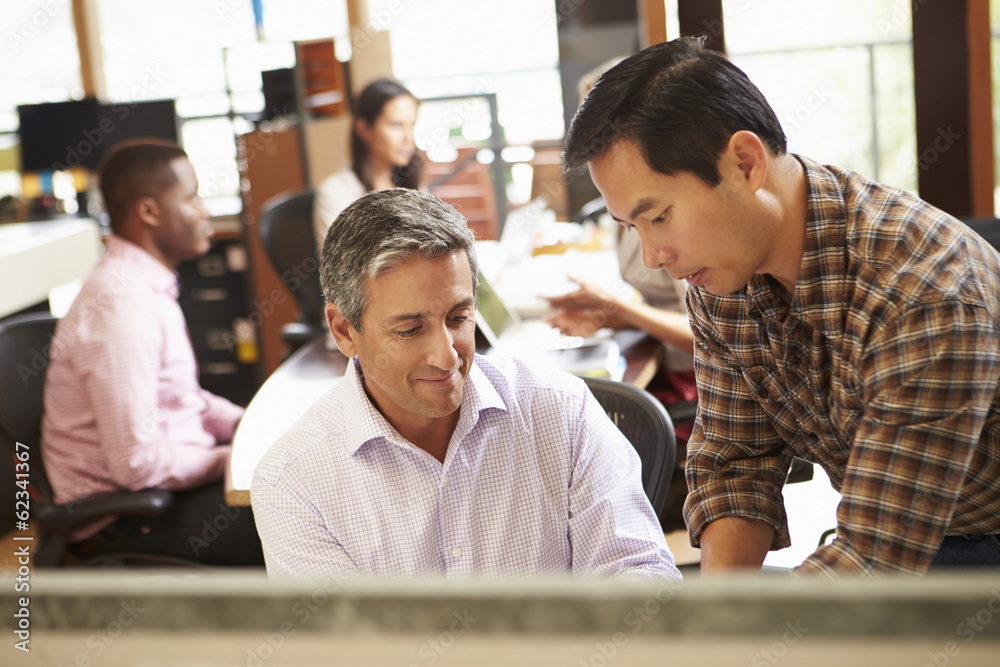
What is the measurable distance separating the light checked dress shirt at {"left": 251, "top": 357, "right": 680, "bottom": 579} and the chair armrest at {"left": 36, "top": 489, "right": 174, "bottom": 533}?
0.88 meters

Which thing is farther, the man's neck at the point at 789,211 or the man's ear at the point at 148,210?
the man's ear at the point at 148,210

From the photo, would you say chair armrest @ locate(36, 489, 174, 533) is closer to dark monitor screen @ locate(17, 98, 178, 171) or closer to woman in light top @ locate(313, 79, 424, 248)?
woman in light top @ locate(313, 79, 424, 248)

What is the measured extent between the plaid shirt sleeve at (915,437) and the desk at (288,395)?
119cm

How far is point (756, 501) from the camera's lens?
1284mm

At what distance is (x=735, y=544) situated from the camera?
4.18ft

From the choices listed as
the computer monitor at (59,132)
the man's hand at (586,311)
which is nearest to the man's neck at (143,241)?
the man's hand at (586,311)

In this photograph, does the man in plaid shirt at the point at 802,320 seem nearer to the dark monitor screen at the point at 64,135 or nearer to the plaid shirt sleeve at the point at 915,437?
the plaid shirt sleeve at the point at 915,437

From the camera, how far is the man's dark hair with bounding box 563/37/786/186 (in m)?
1.08

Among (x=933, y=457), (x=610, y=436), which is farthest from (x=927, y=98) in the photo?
(x=933, y=457)

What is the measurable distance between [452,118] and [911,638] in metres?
5.86

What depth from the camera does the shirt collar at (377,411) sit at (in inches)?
52.4

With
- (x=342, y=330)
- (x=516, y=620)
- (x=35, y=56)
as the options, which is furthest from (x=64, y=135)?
(x=516, y=620)

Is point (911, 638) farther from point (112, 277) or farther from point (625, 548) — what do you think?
point (112, 277)

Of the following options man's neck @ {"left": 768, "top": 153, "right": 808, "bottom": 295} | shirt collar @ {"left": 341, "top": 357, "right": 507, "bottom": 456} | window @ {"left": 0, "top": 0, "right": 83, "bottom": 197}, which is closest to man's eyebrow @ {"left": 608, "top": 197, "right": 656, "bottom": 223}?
man's neck @ {"left": 768, "top": 153, "right": 808, "bottom": 295}
